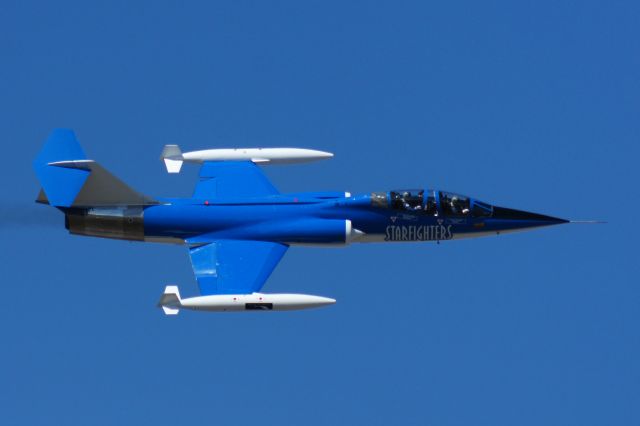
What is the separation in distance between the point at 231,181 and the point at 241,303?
6698 mm

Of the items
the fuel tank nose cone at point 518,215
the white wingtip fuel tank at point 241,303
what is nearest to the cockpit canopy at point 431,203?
the fuel tank nose cone at point 518,215

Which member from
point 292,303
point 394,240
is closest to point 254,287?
point 292,303

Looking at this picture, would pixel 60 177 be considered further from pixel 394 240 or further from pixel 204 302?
pixel 394 240

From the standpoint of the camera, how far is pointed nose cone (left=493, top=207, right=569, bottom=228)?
52.9 meters

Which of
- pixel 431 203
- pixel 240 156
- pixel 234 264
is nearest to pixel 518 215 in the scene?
pixel 431 203

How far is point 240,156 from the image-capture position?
183ft

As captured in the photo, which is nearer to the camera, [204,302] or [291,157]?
[204,302]

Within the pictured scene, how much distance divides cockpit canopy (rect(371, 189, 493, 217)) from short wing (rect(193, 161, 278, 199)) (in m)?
4.15

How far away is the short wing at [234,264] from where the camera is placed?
50.5 m

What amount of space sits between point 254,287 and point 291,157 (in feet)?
24.1

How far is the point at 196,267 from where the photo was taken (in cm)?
5119

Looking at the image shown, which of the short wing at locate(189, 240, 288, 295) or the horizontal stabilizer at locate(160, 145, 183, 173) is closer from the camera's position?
the short wing at locate(189, 240, 288, 295)

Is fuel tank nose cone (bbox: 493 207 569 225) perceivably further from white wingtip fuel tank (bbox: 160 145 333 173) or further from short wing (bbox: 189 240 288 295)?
white wingtip fuel tank (bbox: 160 145 333 173)

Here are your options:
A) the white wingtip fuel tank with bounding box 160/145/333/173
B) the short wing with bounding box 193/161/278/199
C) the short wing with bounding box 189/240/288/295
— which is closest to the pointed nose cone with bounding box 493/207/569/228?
the short wing with bounding box 189/240/288/295
